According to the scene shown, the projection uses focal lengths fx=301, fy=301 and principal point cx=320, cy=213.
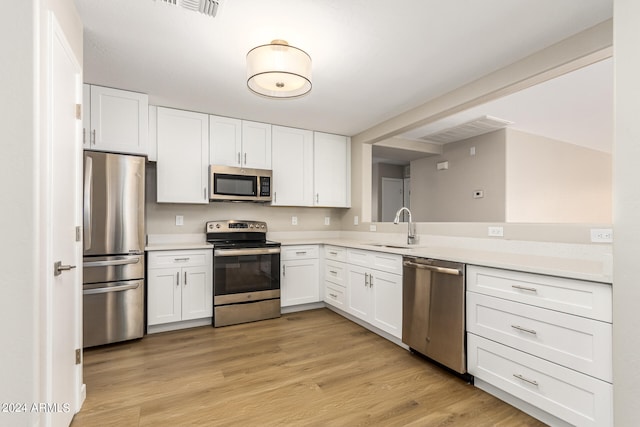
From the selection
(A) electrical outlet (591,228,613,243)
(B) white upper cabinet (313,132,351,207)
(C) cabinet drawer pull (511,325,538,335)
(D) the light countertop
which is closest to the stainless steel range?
(D) the light countertop

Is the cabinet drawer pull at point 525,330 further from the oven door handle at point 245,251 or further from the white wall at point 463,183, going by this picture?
the white wall at point 463,183

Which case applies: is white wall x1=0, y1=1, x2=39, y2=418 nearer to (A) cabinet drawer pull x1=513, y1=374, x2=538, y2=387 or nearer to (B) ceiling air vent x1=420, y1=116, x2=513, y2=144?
(A) cabinet drawer pull x1=513, y1=374, x2=538, y2=387

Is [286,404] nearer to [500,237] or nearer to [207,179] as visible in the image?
[500,237]

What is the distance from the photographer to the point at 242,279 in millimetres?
3430

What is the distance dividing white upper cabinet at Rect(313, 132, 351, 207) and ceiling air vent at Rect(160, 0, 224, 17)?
8.51 feet

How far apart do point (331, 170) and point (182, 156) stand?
6.50 ft

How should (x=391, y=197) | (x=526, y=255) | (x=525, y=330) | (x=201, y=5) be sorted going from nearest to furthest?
1. (x=201, y=5)
2. (x=525, y=330)
3. (x=526, y=255)
4. (x=391, y=197)

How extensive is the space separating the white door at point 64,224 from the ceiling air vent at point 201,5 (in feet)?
1.98

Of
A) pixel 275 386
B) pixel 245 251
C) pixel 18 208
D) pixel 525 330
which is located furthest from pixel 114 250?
pixel 525 330

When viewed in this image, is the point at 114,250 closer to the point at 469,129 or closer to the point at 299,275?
the point at 299,275

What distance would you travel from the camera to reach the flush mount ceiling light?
1912 millimetres

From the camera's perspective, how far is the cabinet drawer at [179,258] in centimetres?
308

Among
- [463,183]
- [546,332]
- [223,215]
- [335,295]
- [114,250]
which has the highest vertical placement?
[463,183]

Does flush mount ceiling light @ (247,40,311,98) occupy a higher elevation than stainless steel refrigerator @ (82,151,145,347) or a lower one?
higher
